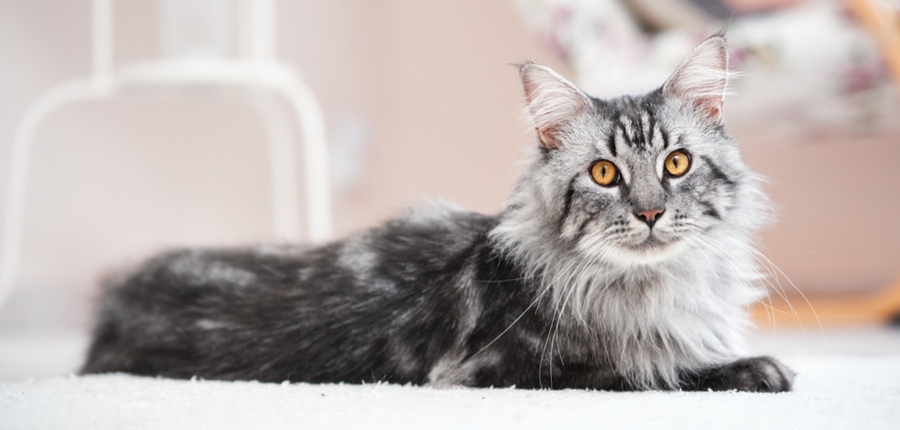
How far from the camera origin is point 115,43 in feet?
14.3

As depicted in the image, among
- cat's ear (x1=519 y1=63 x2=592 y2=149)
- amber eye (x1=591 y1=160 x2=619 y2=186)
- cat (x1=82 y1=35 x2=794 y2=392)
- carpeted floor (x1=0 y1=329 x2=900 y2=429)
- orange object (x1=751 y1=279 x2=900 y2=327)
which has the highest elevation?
cat's ear (x1=519 y1=63 x2=592 y2=149)

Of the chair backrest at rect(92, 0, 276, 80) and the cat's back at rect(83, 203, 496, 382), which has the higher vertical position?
the chair backrest at rect(92, 0, 276, 80)

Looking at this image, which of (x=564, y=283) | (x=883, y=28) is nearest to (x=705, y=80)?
(x=564, y=283)

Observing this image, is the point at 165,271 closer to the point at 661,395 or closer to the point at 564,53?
the point at 661,395

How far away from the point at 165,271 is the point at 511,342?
841 mm

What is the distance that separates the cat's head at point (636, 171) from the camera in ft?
4.45

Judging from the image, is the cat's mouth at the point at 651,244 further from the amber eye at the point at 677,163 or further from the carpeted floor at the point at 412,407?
the carpeted floor at the point at 412,407

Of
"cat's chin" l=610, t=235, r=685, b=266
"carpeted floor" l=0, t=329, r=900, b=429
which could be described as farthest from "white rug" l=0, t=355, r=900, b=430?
"cat's chin" l=610, t=235, r=685, b=266

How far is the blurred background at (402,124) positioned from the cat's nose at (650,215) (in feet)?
1.27

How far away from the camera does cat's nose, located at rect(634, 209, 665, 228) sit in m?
1.33

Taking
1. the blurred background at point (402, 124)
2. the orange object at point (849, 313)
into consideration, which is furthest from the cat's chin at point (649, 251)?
the orange object at point (849, 313)

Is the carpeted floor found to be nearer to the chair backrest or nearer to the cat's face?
the cat's face

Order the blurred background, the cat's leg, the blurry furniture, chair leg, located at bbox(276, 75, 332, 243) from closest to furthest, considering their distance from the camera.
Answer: the cat's leg < the blurry furniture < the blurred background < chair leg, located at bbox(276, 75, 332, 243)

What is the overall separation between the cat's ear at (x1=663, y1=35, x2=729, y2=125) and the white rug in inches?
21.2
